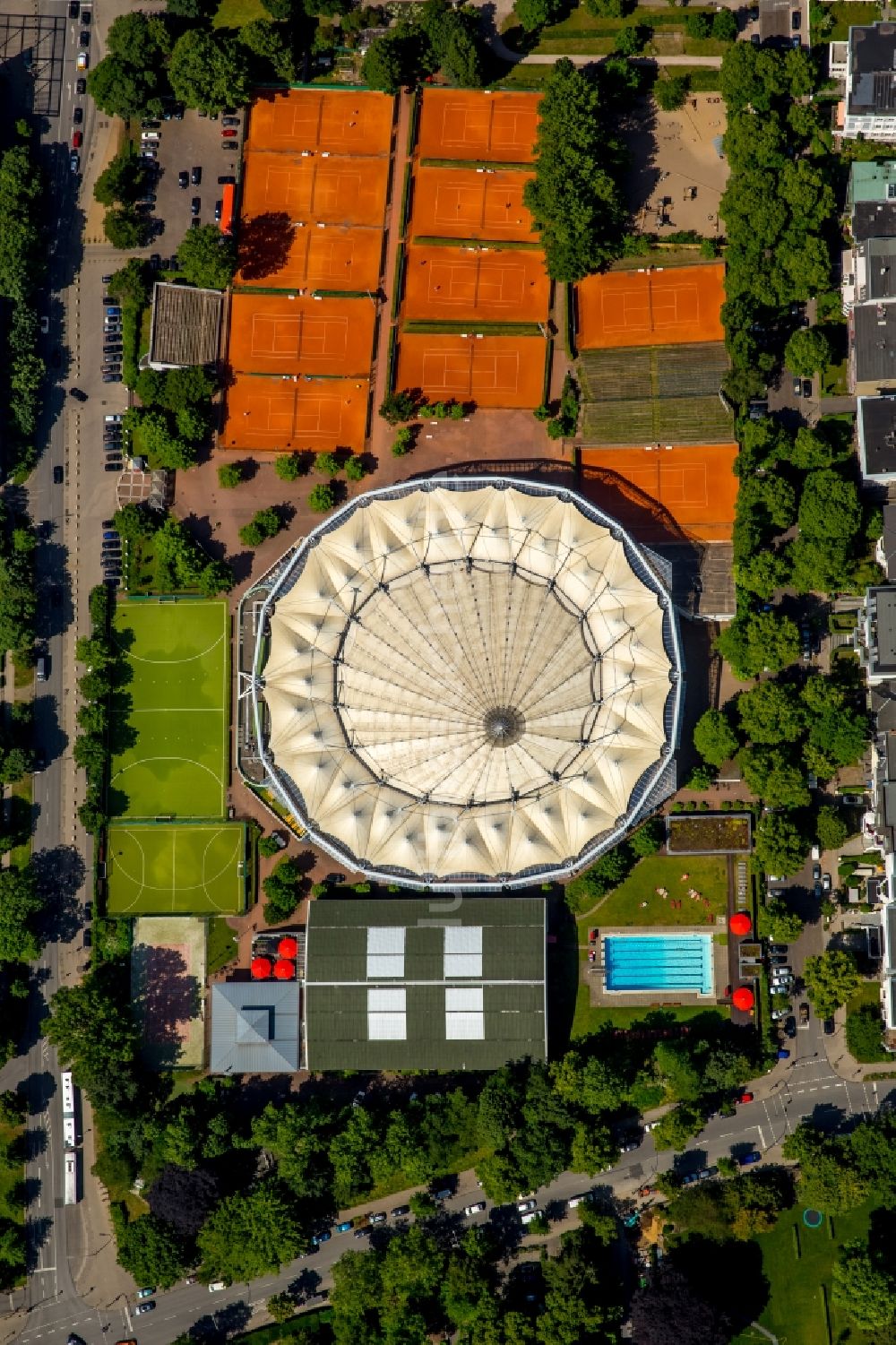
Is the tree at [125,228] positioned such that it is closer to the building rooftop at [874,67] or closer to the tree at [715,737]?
the building rooftop at [874,67]

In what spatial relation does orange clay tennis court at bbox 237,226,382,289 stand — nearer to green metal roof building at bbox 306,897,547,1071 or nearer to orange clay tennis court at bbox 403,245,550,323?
orange clay tennis court at bbox 403,245,550,323

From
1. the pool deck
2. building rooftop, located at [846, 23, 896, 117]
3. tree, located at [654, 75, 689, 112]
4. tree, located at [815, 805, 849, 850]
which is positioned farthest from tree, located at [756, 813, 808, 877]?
tree, located at [654, 75, 689, 112]

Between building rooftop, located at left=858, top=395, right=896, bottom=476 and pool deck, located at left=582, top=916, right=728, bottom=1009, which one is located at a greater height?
building rooftop, located at left=858, top=395, right=896, bottom=476

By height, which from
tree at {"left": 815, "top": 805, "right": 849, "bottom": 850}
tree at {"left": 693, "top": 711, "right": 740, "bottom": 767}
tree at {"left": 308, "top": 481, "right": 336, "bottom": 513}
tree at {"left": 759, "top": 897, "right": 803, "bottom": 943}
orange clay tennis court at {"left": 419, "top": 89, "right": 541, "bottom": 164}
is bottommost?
tree at {"left": 759, "top": 897, "right": 803, "bottom": 943}

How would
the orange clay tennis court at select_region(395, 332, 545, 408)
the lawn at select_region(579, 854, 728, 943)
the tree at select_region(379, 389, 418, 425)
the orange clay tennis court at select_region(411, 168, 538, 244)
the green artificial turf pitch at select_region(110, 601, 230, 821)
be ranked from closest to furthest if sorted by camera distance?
1. the lawn at select_region(579, 854, 728, 943)
2. the tree at select_region(379, 389, 418, 425)
3. the green artificial turf pitch at select_region(110, 601, 230, 821)
4. the orange clay tennis court at select_region(395, 332, 545, 408)
5. the orange clay tennis court at select_region(411, 168, 538, 244)

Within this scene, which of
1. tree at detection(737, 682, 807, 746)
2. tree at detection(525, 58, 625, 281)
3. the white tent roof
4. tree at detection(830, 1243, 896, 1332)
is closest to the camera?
the white tent roof

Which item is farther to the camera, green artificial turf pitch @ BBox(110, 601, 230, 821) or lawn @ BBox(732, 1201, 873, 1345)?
green artificial turf pitch @ BBox(110, 601, 230, 821)

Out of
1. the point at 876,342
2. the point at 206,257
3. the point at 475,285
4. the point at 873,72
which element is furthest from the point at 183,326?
the point at 873,72

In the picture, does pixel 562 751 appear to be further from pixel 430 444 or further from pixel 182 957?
pixel 182 957
